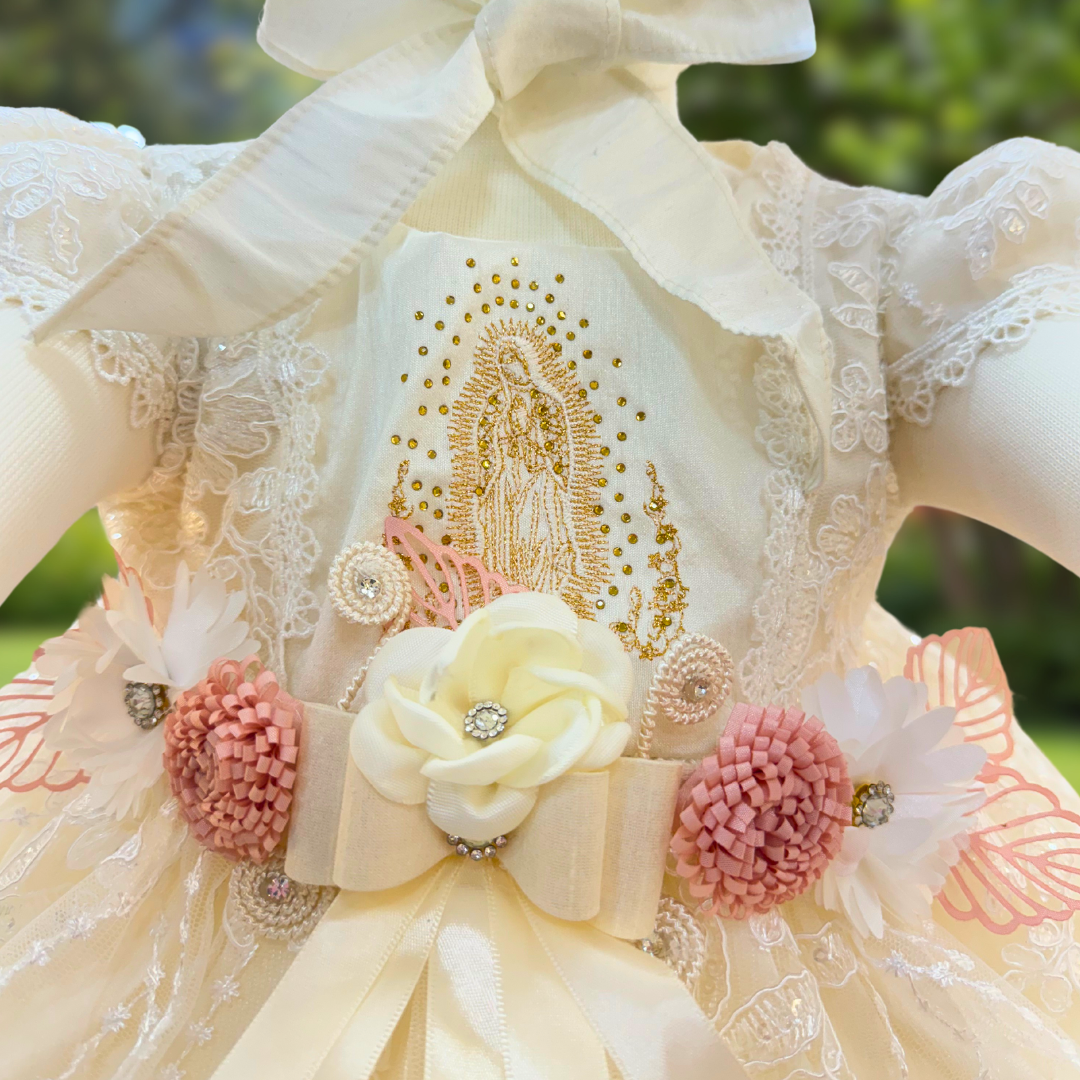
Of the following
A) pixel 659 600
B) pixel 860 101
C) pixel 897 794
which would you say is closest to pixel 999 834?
pixel 897 794

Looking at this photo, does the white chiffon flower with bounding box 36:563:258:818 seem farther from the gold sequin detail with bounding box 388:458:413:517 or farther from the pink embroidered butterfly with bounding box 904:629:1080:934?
the pink embroidered butterfly with bounding box 904:629:1080:934

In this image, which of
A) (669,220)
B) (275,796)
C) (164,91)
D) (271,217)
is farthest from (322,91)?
(164,91)

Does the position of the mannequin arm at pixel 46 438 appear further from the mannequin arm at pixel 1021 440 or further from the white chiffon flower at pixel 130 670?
the mannequin arm at pixel 1021 440

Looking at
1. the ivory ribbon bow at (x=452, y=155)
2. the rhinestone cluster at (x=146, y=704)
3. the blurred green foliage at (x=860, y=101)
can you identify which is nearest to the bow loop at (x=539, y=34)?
the ivory ribbon bow at (x=452, y=155)

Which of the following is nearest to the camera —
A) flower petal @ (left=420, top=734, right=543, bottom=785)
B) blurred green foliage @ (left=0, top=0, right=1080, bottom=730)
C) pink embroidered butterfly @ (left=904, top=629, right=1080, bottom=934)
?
flower petal @ (left=420, top=734, right=543, bottom=785)

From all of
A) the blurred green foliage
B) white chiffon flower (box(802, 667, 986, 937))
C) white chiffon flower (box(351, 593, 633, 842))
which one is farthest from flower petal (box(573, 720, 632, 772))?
the blurred green foliage

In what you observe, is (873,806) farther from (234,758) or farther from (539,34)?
(539,34)
